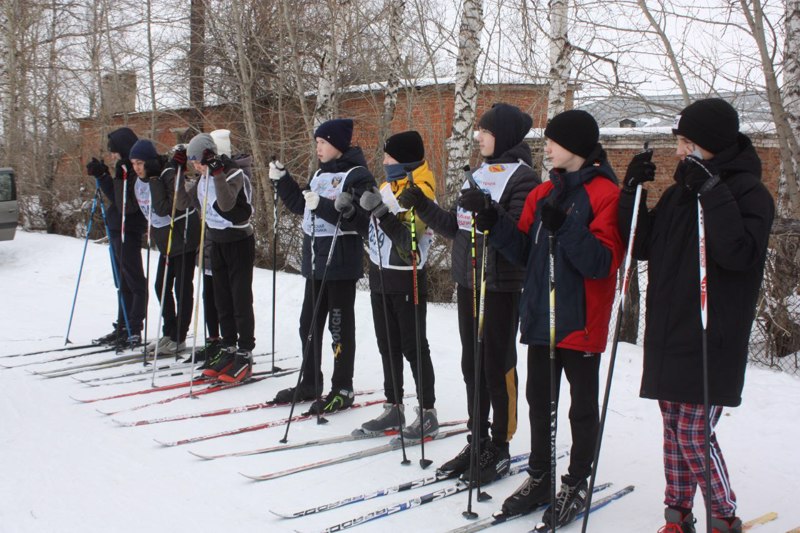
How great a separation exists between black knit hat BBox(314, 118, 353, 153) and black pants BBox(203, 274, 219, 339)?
1808 mm

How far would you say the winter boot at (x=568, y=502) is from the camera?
300cm

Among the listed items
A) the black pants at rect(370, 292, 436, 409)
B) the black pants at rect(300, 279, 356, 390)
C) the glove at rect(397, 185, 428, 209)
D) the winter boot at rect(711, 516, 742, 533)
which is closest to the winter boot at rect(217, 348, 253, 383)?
the black pants at rect(300, 279, 356, 390)

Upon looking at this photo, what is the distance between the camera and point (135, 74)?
1543cm

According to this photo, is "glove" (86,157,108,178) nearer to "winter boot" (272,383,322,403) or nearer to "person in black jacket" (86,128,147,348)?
"person in black jacket" (86,128,147,348)

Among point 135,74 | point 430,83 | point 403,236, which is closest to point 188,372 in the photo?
point 403,236

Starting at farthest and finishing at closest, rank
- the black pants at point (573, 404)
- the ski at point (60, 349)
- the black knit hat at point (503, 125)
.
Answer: the ski at point (60, 349), the black knit hat at point (503, 125), the black pants at point (573, 404)

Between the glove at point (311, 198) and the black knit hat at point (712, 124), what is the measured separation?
223 cm

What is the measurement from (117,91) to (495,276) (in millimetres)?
14837

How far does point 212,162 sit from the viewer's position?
16.2 feet

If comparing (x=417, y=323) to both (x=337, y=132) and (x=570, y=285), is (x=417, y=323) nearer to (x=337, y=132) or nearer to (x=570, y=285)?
(x=570, y=285)

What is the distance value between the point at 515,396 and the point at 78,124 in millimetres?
15855

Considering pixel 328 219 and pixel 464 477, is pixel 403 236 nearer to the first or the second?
pixel 328 219

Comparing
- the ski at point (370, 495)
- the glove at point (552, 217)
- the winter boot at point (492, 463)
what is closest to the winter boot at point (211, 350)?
the ski at point (370, 495)

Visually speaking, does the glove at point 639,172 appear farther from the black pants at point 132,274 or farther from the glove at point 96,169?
the glove at point 96,169
